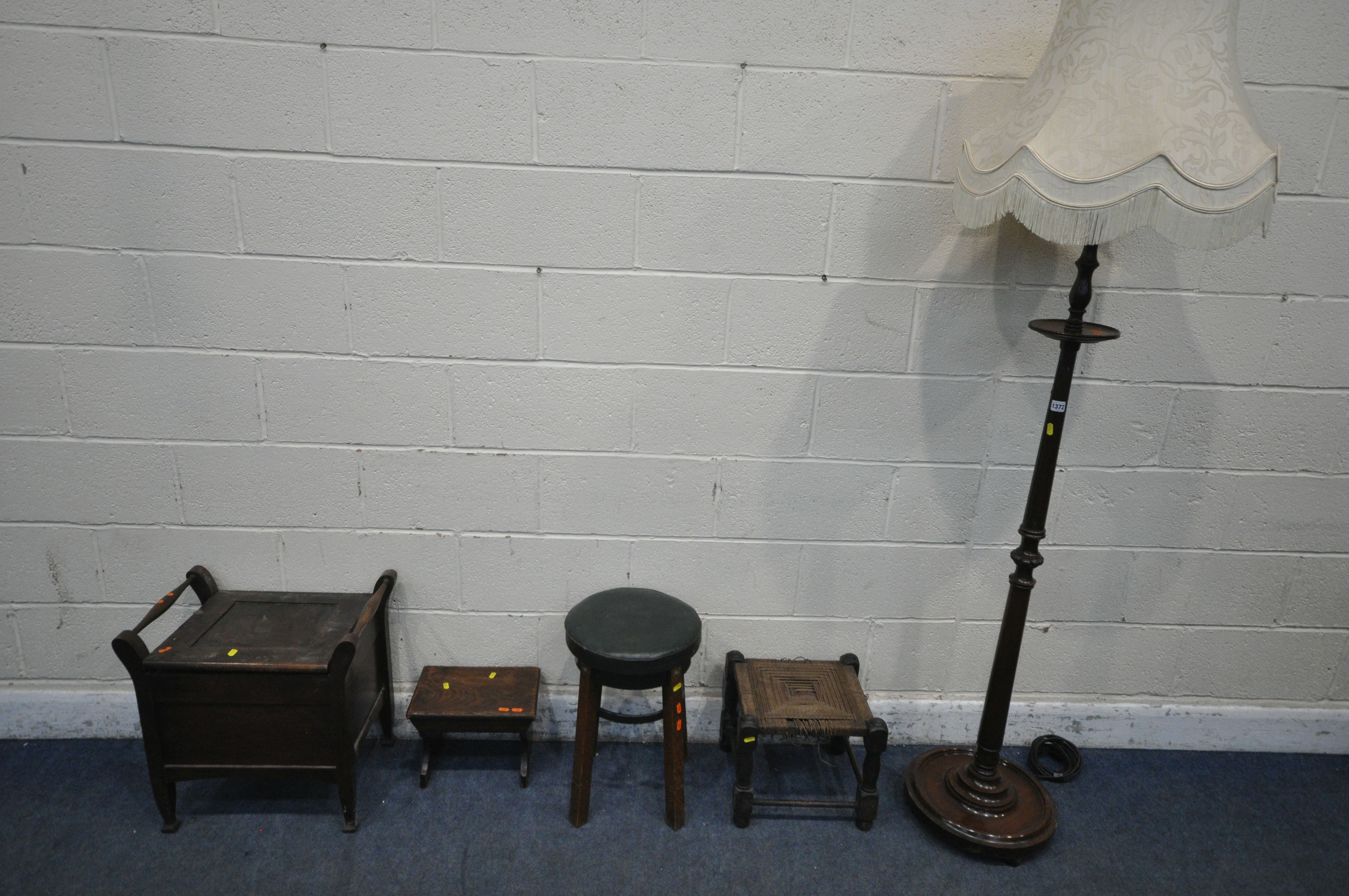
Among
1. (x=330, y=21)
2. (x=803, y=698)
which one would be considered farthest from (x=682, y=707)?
(x=330, y=21)

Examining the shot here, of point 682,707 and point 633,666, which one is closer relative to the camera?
point 633,666

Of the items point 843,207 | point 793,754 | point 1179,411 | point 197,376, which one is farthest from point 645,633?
point 1179,411

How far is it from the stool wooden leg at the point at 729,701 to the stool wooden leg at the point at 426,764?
781 millimetres

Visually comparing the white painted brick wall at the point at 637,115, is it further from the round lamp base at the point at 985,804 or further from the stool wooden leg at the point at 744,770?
the round lamp base at the point at 985,804

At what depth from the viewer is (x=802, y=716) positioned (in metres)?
1.85

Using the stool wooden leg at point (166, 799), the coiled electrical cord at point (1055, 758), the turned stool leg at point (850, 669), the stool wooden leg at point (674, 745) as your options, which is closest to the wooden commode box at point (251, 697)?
the stool wooden leg at point (166, 799)

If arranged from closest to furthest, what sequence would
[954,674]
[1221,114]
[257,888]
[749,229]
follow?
[1221,114] → [257,888] → [749,229] → [954,674]

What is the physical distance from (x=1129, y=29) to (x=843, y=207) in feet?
2.05

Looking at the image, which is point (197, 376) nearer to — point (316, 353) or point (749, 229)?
point (316, 353)

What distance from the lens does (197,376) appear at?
1853mm

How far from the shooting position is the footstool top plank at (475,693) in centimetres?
191

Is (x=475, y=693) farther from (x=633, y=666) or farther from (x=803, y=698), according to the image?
(x=803, y=698)

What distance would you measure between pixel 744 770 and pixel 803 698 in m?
0.23

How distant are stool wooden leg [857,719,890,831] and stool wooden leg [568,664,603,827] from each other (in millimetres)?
646
